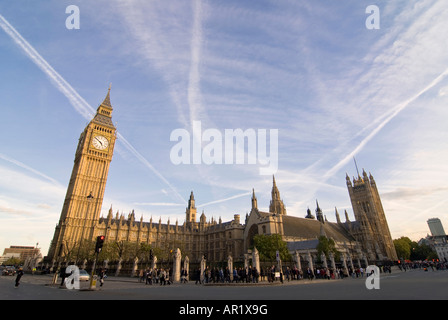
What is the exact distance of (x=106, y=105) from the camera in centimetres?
9925

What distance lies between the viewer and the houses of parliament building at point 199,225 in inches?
2594

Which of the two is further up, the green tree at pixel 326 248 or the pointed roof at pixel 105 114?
the pointed roof at pixel 105 114

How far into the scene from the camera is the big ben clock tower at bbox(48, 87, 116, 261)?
68200mm

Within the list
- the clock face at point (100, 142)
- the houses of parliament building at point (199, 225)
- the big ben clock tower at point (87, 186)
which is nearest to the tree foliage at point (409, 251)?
the houses of parliament building at point (199, 225)

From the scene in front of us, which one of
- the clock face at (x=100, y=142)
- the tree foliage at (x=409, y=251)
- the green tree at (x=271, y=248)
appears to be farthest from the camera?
the tree foliage at (x=409, y=251)

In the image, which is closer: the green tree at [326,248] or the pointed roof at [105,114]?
the green tree at [326,248]

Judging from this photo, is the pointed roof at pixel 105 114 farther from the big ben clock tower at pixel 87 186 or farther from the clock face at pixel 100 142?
the clock face at pixel 100 142

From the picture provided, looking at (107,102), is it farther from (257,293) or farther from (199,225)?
(257,293)

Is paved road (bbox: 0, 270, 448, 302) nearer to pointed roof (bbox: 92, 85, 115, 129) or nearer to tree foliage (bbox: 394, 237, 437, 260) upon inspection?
pointed roof (bbox: 92, 85, 115, 129)

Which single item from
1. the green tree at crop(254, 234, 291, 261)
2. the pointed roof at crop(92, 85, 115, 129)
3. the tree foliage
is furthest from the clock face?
the tree foliage

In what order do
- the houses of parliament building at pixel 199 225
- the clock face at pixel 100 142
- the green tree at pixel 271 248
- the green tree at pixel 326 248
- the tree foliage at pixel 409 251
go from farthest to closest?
1. the tree foliage at pixel 409 251
2. the clock face at pixel 100 142
3. the houses of parliament building at pixel 199 225
4. the green tree at pixel 326 248
5. the green tree at pixel 271 248

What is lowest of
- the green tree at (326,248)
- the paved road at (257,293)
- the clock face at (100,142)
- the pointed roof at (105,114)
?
the paved road at (257,293)

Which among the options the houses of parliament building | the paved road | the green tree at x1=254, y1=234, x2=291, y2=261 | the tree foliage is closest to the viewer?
the paved road
